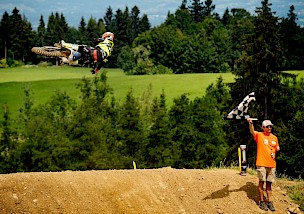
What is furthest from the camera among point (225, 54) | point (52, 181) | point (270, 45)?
point (225, 54)

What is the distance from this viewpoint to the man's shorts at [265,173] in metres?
13.0

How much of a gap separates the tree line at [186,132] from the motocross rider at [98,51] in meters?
30.9

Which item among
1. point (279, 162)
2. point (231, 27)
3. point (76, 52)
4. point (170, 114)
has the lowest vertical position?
point (279, 162)

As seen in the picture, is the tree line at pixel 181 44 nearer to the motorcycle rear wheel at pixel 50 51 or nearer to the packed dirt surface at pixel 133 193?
the packed dirt surface at pixel 133 193

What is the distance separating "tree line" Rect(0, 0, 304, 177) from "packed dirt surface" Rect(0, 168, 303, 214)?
24291 millimetres

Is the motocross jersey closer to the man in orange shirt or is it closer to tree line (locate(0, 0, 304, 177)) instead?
the man in orange shirt

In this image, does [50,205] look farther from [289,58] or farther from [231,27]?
[231,27]

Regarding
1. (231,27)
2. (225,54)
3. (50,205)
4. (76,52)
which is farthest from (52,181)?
(231,27)

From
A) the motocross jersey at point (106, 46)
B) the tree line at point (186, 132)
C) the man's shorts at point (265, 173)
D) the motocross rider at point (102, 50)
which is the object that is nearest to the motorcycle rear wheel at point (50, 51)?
the motocross rider at point (102, 50)

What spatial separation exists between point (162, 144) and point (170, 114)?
4359 mm

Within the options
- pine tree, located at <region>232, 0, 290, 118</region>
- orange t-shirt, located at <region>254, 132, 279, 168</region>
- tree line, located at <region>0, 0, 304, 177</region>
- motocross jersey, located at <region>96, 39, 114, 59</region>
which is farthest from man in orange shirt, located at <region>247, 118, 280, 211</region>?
pine tree, located at <region>232, 0, 290, 118</region>

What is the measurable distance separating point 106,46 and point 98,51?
15.7 inches

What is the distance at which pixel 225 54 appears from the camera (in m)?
104

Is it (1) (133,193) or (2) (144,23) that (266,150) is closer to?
(1) (133,193)
